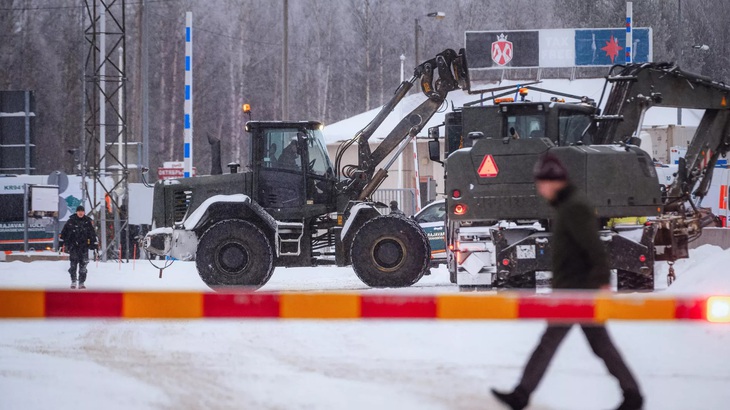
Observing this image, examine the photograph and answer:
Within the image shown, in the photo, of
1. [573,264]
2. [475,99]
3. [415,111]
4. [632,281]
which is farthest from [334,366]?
[475,99]

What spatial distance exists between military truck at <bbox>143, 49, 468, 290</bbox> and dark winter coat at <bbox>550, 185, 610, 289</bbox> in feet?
30.3

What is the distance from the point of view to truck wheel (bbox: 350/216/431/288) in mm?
15922

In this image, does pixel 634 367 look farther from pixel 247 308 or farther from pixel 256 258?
pixel 256 258

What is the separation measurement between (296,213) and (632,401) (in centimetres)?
1051

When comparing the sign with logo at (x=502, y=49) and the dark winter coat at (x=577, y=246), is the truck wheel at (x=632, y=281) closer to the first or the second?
the dark winter coat at (x=577, y=246)

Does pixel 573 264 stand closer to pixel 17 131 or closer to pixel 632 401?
pixel 632 401

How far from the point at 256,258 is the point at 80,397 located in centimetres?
799

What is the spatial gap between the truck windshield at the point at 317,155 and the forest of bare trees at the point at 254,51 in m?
47.1

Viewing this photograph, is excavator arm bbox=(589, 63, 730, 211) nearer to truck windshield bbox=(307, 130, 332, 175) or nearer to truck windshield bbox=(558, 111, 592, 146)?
truck windshield bbox=(558, 111, 592, 146)

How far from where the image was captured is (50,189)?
104 ft

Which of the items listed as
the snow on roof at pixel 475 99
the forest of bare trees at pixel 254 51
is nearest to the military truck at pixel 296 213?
the snow on roof at pixel 475 99

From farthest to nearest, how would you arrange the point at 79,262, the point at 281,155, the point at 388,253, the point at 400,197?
the point at 400,197
the point at 79,262
the point at 281,155
the point at 388,253

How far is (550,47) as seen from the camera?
45594mm

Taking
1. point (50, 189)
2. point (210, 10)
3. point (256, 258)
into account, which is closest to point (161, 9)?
point (210, 10)
